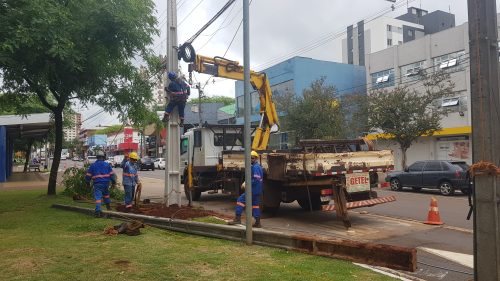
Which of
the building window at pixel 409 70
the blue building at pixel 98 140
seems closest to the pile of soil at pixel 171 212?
the building window at pixel 409 70

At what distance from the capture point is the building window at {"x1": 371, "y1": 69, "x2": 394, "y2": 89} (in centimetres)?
3641

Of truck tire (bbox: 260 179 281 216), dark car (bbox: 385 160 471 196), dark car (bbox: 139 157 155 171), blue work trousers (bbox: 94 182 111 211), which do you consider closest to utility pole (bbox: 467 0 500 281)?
truck tire (bbox: 260 179 281 216)

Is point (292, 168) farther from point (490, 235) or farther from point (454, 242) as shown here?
point (490, 235)

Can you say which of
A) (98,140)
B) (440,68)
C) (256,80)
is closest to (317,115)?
(440,68)

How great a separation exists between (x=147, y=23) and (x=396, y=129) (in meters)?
16.7

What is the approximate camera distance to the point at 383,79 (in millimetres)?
36906

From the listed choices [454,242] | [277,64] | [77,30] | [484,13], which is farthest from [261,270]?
[277,64]

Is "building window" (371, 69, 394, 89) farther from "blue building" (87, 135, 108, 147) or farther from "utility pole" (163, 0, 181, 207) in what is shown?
"blue building" (87, 135, 108, 147)

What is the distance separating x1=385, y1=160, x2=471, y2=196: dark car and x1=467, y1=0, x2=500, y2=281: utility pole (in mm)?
13488

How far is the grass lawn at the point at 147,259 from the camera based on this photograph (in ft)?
18.9

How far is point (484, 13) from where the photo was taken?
16.5 feet

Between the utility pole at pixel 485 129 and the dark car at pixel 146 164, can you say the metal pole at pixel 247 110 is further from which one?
the dark car at pixel 146 164

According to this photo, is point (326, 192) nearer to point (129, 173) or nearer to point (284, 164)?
point (284, 164)

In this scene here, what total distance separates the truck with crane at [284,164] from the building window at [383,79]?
2297 centimetres
